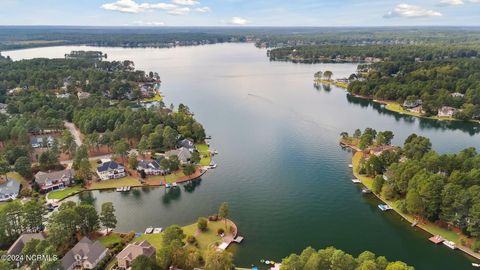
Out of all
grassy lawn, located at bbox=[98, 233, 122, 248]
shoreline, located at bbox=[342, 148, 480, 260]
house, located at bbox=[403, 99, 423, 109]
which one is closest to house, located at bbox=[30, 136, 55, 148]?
grassy lawn, located at bbox=[98, 233, 122, 248]

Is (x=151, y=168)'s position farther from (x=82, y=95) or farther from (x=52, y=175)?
(x=82, y=95)

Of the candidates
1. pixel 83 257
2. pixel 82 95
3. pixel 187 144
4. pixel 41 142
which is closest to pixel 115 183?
pixel 187 144

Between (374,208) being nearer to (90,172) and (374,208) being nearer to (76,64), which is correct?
(90,172)

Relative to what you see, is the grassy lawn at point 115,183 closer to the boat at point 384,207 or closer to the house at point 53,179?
the house at point 53,179

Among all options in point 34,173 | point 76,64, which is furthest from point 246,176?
point 76,64

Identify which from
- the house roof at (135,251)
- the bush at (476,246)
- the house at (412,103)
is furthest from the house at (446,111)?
the house roof at (135,251)

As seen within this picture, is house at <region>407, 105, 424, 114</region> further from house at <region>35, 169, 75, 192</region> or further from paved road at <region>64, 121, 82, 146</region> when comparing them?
house at <region>35, 169, 75, 192</region>
